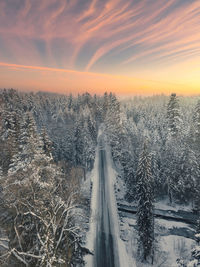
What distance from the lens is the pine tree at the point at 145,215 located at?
20.2 meters

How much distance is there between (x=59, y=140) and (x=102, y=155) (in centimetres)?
1768

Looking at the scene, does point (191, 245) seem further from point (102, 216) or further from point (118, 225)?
point (102, 216)

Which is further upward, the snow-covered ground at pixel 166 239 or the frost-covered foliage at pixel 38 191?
the frost-covered foliage at pixel 38 191

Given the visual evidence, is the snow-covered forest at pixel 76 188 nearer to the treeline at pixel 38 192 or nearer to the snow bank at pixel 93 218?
the treeline at pixel 38 192

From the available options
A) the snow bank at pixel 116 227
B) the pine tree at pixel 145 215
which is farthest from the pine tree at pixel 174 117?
the snow bank at pixel 116 227

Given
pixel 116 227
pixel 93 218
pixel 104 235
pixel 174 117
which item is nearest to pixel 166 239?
pixel 116 227

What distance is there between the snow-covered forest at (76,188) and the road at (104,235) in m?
2.13

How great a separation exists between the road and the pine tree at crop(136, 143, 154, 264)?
4.23 metres

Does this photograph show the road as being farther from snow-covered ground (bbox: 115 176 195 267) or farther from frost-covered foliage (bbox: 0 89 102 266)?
frost-covered foliage (bbox: 0 89 102 266)

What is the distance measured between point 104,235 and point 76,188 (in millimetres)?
9643

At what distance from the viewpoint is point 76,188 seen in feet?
74.7

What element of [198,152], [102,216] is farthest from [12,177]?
[198,152]

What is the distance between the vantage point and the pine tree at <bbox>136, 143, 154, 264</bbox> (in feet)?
66.2

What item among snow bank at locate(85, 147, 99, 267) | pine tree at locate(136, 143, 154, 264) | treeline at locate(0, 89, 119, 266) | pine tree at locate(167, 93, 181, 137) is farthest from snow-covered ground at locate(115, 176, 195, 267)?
pine tree at locate(167, 93, 181, 137)
